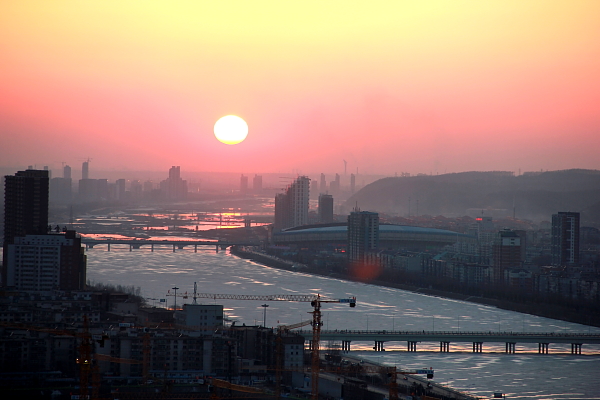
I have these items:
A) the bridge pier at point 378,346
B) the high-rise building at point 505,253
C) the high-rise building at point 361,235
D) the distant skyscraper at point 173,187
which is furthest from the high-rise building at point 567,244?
the distant skyscraper at point 173,187

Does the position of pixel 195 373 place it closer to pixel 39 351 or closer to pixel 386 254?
pixel 39 351

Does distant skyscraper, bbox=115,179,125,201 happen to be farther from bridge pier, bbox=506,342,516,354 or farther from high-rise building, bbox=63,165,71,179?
bridge pier, bbox=506,342,516,354

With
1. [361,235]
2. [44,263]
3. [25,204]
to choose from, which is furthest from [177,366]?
[361,235]

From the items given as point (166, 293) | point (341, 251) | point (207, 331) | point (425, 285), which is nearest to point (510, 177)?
point (341, 251)

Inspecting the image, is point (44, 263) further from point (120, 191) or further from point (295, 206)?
point (120, 191)

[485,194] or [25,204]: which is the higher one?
[485,194]

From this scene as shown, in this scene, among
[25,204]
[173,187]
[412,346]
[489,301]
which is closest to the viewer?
[412,346]

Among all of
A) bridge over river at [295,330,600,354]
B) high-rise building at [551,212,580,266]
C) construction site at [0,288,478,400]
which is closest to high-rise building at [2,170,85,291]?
construction site at [0,288,478,400]
